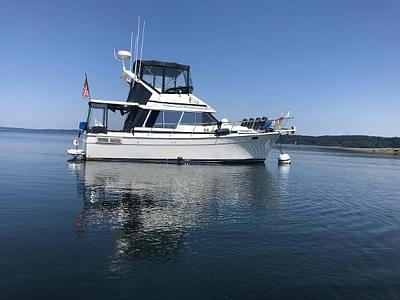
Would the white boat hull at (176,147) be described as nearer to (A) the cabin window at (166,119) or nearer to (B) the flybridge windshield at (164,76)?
(A) the cabin window at (166,119)

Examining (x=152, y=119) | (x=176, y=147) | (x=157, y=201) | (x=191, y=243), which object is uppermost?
(x=152, y=119)

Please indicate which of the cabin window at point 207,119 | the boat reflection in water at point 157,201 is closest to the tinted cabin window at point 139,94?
the cabin window at point 207,119

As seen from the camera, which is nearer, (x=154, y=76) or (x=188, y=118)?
(x=188, y=118)

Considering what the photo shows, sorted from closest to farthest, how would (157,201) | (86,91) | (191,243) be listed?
1. (191,243)
2. (157,201)
3. (86,91)

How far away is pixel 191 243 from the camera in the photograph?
938cm

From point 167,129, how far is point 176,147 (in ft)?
4.71

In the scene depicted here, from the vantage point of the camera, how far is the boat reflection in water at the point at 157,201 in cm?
973

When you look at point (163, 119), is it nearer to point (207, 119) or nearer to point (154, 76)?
point (207, 119)

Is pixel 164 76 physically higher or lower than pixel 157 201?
higher

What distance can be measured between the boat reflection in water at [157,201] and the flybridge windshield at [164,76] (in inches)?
336

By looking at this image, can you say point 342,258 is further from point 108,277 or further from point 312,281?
point 108,277

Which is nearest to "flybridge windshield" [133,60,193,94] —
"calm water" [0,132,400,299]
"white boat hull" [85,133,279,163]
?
"white boat hull" [85,133,279,163]

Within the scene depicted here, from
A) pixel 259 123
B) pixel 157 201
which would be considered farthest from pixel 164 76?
pixel 157 201

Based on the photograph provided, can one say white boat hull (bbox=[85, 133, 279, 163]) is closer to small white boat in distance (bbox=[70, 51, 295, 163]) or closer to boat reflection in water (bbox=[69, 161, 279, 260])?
small white boat in distance (bbox=[70, 51, 295, 163])
